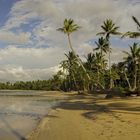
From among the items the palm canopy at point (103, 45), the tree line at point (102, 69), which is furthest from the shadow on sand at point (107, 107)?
the palm canopy at point (103, 45)

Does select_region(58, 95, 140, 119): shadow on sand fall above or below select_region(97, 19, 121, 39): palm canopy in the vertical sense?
below

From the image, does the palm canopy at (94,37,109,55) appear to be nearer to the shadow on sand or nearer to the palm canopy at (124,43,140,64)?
the palm canopy at (124,43,140,64)

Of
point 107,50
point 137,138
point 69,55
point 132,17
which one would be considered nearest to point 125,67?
point 107,50

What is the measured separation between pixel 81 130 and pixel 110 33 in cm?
4863

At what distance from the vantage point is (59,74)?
→ 9762cm

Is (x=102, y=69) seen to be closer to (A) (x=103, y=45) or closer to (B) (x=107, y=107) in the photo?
(A) (x=103, y=45)

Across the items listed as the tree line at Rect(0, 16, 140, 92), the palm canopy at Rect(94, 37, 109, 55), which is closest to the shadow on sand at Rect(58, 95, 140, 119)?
the tree line at Rect(0, 16, 140, 92)

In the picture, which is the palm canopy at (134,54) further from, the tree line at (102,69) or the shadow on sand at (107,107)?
the shadow on sand at (107,107)

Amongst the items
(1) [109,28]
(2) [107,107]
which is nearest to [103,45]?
(1) [109,28]

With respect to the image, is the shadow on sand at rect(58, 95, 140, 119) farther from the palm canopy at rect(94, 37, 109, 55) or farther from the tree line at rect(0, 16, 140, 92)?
the palm canopy at rect(94, 37, 109, 55)

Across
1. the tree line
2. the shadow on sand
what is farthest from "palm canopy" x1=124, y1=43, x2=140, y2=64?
the shadow on sand

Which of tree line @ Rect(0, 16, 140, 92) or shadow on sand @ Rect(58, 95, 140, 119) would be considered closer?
shadow on sand @ Rect(58, 95, 140, 119)

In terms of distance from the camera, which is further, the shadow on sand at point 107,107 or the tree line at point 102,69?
the tree line at point 102,69

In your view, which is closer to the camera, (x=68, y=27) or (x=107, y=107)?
(x=107, y=107)
